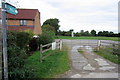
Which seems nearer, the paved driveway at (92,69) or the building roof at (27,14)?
the paved driveway at (92,69)

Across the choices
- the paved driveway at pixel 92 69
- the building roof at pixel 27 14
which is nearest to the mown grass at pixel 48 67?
the paved driveway at pixel 92 69

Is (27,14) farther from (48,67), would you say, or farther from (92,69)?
(92,69)

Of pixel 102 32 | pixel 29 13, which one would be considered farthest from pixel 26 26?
pixel 102 32

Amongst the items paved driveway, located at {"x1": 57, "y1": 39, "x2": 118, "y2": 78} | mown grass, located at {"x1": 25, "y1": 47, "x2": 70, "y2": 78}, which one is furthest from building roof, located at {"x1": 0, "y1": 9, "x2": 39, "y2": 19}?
paved driveway, located at {"x1": 57, "y1": 39, "x2": 118, "y2": 78}

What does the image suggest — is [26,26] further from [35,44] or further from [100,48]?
[100,48]

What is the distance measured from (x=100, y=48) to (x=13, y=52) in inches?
373

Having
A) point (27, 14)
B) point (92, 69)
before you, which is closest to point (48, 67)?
point (92, 69)

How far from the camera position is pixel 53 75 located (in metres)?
4.52

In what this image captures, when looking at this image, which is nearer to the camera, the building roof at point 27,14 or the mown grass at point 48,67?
the mown grass at point 48,67

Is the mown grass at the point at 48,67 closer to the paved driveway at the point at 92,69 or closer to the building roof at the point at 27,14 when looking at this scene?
the paved driveway at the point at 92,69

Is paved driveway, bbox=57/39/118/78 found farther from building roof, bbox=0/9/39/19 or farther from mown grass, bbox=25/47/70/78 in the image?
building roof, bbox=0/9/39/19

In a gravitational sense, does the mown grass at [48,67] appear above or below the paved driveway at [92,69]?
above

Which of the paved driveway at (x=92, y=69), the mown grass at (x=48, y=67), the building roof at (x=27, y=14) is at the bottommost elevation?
the paved driveway at (x=92, y=69)

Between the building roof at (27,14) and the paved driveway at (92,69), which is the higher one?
the building roof at (27,14)
